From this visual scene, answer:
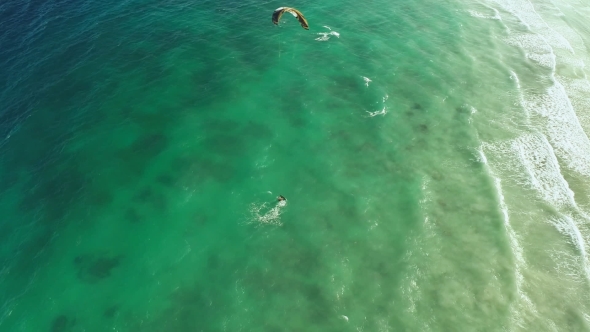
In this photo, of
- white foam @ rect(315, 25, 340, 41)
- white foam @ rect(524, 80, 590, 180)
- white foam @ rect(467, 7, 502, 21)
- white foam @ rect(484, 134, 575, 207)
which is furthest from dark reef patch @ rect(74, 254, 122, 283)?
white foam @ rect(467, 7, 502, 21)

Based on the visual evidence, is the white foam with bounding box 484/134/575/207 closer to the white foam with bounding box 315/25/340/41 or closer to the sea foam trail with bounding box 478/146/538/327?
the sea foam trail with bounding box 478/146/538/327

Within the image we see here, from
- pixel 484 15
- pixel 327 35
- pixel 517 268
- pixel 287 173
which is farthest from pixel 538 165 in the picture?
pixel 484 15

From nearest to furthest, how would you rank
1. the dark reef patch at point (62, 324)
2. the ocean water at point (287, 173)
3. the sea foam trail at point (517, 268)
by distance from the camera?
the dark reef patch at point (62, 324) → the sea foam trail at point (517, 268) → the ocean water at point (287, 173)

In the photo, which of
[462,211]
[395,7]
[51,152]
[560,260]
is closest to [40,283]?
[51,152]

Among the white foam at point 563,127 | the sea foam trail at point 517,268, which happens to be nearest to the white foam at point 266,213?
the sea foam trail at point 517,268

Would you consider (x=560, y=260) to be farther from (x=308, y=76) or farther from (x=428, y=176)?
(x=308, y=76)

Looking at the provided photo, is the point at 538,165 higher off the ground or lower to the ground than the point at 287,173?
higher

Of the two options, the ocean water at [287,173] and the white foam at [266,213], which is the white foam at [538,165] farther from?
the white foam at [266,213]

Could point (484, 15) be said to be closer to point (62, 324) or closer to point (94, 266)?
point (94, 266)
